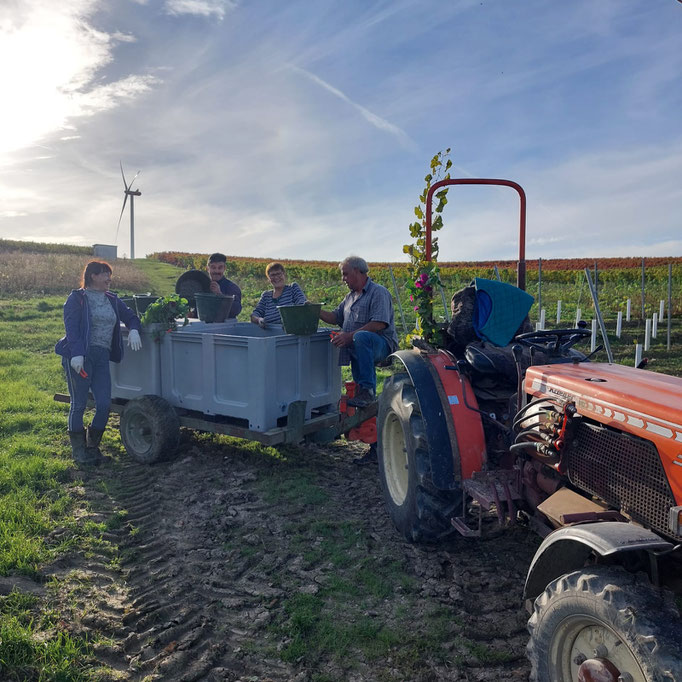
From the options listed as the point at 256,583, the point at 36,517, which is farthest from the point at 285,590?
the point at 36,517

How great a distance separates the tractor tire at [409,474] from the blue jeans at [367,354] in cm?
98

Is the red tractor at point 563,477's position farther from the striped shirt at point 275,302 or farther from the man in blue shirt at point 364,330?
the striped shirt at point 275,302

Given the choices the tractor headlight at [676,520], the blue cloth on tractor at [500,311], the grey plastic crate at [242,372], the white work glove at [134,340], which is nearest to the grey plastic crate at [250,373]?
the grey plastic crate at [242,372]

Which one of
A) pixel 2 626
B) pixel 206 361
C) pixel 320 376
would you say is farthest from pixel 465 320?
pixel 2 626

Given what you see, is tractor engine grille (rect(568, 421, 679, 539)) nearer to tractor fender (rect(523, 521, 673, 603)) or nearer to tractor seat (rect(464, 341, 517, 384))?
tractor fender (rect(523, 521, 673, 603))

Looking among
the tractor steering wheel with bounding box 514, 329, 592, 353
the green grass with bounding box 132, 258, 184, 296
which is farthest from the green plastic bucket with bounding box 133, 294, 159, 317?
the green grass with bounding box 132, 258, 184, 296

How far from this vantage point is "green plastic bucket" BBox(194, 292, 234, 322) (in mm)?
6172

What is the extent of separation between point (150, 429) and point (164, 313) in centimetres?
106

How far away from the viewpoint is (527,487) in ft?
10.3

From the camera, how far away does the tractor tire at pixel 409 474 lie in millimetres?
3488

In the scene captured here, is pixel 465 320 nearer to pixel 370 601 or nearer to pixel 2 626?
pixel 370 601

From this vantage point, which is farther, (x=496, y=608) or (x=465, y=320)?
(x=465, y=320)

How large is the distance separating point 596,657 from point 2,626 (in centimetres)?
269

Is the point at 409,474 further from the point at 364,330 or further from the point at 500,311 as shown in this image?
the point at 364,330
